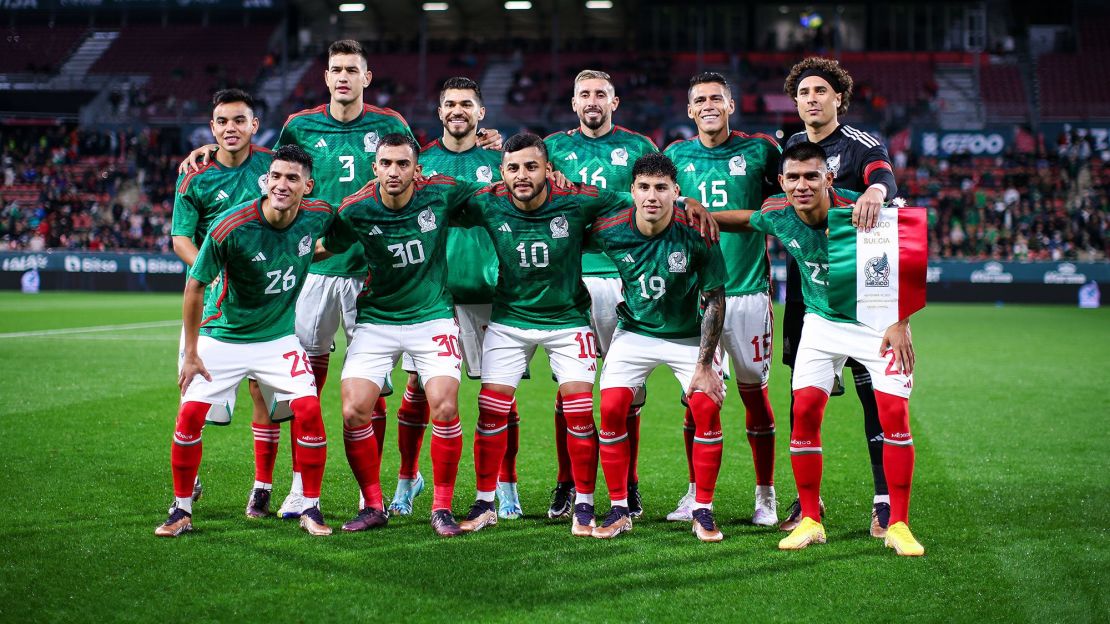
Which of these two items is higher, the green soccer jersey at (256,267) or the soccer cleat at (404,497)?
the green soccer jersey at (256,267)

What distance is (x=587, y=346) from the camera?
5.49 meters

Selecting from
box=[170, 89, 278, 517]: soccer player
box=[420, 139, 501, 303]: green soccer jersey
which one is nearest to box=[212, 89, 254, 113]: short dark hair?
box=[170, 89, 278, 517]: soccer player

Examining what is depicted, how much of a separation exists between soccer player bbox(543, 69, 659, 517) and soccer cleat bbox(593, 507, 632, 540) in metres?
0.45

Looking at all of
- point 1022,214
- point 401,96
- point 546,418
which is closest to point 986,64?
point 1022,214

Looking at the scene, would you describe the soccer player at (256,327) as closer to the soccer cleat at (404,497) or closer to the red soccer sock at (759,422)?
the soccer cleat at (404,497)

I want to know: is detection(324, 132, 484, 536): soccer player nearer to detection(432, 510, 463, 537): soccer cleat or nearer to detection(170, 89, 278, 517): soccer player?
detection(432, 510, 463, 537): soccer cleat

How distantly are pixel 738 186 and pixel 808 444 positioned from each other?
1543mm

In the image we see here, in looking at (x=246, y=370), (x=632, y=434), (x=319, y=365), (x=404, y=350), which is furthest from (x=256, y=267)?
(x=632, y=434)

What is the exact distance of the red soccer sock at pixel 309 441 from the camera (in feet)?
17.5

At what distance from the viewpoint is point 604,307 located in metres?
6.00

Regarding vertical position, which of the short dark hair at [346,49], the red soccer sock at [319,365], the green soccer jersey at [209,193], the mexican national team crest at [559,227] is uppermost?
the short dark hair at [346,49]

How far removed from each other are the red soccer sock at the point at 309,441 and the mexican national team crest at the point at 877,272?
2807mm

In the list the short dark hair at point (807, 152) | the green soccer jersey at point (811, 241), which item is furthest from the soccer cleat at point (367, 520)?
the short dark hair at point (807, 152)

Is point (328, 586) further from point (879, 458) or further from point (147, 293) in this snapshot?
point (147, 293)
